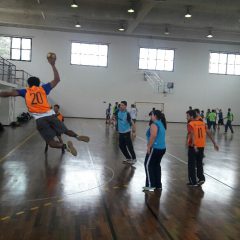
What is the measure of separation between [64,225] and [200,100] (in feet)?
107

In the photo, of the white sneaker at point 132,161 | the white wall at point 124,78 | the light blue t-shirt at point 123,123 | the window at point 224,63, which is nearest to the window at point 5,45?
the white wall at point 124,78

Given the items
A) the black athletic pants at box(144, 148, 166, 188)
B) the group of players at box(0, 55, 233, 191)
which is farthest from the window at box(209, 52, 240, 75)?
the black athletic pants at box(144, 148, 166, 188)

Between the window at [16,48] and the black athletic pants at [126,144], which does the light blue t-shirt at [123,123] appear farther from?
the window at [16,48]

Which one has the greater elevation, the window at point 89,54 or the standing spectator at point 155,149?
the window at point 89,54

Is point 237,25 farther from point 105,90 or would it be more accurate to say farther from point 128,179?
point 128,179

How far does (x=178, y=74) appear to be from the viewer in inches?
1416

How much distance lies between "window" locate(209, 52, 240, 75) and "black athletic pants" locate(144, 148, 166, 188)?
30501 mm

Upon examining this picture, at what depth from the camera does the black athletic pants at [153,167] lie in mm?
7699

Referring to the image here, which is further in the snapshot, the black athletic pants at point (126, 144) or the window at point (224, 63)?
the window at point (224, 63)

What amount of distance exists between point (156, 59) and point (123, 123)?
84.1 feet

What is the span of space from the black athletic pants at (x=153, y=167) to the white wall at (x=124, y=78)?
2751cm

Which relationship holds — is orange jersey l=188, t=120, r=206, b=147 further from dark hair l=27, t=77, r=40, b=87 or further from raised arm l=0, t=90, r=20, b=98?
raised arm l=0, t=90, r=20, b=98

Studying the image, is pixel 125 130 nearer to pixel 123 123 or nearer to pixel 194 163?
pixel 123 123

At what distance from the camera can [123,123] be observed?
1107 centimetres
